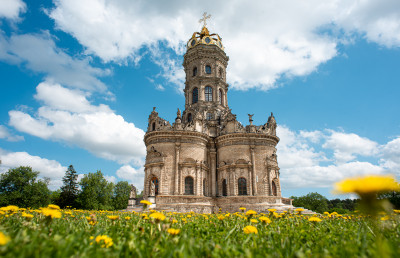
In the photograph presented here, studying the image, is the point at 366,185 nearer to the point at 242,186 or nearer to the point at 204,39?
the point at 242,186

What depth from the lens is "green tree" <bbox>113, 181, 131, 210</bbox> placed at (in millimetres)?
65231

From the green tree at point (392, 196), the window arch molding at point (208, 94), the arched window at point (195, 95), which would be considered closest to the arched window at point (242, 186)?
the window arch molding at point (208, 94)

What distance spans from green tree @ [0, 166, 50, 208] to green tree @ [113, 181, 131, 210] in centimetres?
1779

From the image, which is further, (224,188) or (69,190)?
(69,190)

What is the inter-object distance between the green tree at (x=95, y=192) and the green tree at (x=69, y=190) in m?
1.40

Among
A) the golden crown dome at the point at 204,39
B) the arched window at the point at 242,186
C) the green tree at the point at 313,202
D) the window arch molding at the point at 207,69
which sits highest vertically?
the golden crown dome at the point at 204,39

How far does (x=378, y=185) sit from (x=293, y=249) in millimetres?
1638

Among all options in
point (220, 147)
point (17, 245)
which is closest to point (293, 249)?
point (17, 245)

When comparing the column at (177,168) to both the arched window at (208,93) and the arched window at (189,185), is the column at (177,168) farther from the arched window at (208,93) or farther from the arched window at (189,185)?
the arched window at (208,93)

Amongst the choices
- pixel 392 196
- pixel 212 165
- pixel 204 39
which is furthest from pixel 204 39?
pixel 392 196

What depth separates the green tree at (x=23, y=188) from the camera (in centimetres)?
4827

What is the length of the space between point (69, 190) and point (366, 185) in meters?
60.5

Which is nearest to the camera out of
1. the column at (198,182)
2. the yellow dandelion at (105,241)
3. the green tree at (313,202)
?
the yellow dandelion at (105,241)

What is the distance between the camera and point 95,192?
2157 inches
